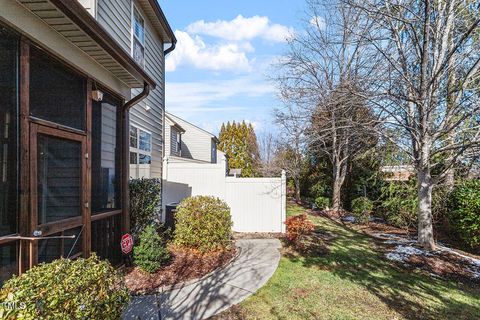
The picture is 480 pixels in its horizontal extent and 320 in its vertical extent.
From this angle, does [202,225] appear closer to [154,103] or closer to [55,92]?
[55,92]

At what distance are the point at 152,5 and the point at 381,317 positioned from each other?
30.8 feet

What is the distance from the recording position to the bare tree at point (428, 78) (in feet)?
22.2

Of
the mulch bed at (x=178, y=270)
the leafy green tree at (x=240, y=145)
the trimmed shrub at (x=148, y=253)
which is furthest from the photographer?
the leafy green tree at (x=240, y=145)

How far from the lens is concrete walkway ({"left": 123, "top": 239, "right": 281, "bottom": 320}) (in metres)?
4.12

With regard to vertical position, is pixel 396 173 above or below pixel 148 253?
above

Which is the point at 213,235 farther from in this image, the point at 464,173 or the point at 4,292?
the point at 464,173

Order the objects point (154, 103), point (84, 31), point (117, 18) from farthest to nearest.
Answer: point (154, 103)
point (117, 18)
point (84, 31)

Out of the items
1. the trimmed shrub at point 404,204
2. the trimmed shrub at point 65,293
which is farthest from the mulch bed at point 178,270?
the trimmed shrub at point 404,204

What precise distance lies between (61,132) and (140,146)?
531cm

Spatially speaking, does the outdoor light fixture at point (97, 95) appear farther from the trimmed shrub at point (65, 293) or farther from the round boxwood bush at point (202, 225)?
the round boxwood bush at point (202, 225)

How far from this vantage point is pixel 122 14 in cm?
777

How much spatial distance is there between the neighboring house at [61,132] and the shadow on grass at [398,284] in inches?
170

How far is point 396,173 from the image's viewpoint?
40.6ft

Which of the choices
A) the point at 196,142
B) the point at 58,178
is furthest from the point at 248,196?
the point at 196,142
